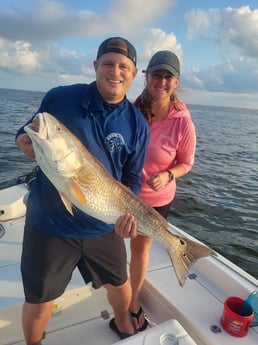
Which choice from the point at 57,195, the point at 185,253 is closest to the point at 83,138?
the point at 57,195

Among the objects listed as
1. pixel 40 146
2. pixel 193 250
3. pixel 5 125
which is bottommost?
pixel 5 125

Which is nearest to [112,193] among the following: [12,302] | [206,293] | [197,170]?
[12,302]

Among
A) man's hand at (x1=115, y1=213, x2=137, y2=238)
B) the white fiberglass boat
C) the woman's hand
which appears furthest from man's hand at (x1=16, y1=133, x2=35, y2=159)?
the white fiberglass boat

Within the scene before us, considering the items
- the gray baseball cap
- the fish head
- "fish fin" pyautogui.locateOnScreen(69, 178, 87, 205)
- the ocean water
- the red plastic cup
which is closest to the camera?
the fish head

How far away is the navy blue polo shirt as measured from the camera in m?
2.60

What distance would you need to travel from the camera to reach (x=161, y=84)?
326 cm

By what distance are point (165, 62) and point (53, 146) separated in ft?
4.83

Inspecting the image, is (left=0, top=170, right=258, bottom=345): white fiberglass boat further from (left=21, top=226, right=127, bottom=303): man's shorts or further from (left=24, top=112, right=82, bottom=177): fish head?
(left=24, top=112, right=82, bottom=177): fish head

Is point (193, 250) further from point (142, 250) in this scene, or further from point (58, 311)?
point (58, 311)

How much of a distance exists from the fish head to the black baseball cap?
0.74 meters

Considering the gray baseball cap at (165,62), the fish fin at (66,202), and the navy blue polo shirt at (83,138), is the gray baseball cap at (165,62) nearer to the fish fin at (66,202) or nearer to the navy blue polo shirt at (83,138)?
the navy blue polo shirt at (83,138)

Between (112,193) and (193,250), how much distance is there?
877mm

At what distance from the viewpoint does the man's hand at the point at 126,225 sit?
8.58 feet

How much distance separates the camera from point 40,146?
7.79ft
